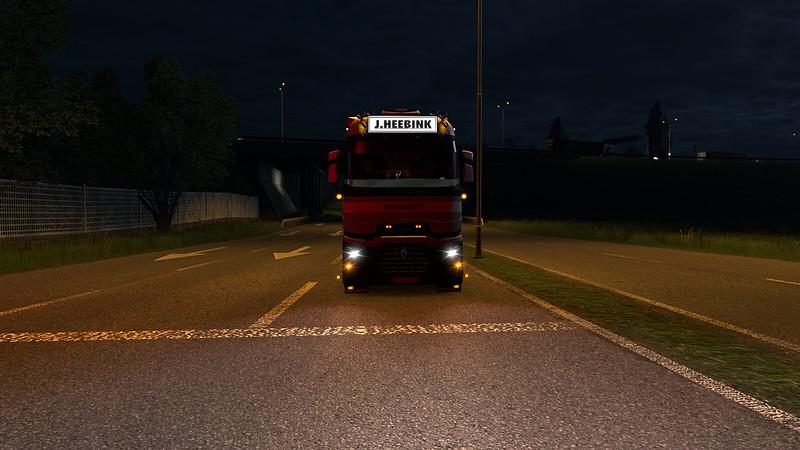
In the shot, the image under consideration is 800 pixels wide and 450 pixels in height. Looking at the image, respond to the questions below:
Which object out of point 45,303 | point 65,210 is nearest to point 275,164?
point 65,210

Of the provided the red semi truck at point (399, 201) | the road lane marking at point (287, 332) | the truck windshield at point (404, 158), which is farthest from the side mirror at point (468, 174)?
the road lane marking at point (287, 332)

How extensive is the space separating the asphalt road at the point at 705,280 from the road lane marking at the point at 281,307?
20.0ft

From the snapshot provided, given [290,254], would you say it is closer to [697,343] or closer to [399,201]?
[399,201]

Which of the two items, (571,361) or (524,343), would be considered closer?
(571,361)

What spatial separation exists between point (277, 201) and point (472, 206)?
30019mm

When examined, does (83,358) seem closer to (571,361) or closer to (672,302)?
(571,361)

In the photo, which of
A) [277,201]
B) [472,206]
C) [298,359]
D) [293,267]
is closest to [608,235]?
[293,267]

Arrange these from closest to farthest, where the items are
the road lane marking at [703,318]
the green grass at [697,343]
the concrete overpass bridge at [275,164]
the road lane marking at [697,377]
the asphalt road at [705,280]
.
Answer: the road lane marking at [697,377] → the green grass at [697,343] → the road lane marking at [703,318] → the asphalt road at [705,280] → the concrete overpass bridge at [275,164]

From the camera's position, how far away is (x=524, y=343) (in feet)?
21.8

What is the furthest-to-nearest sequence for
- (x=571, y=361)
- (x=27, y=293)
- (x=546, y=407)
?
1. (x=27, y=293)
2. (x=571, y=361)
3. (x=546, y=407)

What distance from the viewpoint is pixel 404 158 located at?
10.1 metres

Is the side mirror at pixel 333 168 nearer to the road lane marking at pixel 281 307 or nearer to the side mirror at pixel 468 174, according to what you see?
the road lane marking at pixel 281 307

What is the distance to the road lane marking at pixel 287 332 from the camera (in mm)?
6988

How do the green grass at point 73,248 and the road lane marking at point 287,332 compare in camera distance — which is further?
the green grass at point 73,248
